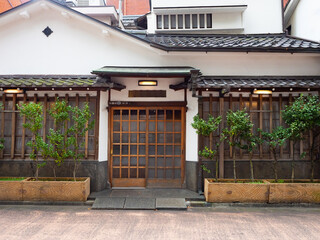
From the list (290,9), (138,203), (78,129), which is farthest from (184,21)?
(138,203)

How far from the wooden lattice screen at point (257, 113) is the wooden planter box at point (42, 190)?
4605 millimetres

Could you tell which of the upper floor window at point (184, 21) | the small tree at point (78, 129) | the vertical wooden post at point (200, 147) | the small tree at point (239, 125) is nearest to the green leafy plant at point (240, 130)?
the small tree at point (239, 125)

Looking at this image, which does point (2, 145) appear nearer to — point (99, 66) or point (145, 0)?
point (99, 66)

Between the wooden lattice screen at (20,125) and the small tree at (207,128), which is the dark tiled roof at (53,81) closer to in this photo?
the wooden lattice screen at (20,125)

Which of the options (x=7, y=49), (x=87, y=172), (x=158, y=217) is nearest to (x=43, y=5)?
(x=7, y=49)

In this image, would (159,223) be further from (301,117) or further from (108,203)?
(301,117)

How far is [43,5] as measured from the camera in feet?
29.4

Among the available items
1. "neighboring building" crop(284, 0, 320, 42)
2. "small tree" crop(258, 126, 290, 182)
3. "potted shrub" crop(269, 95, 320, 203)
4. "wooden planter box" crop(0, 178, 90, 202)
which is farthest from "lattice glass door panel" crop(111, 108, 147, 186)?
"neighboring building" crop(284, 0, 320, 42)

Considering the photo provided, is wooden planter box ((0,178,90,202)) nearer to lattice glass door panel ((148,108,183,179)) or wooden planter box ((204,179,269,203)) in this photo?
lattice glass door panel ((148,108,183,179))

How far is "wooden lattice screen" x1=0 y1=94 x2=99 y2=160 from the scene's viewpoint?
28.8ft

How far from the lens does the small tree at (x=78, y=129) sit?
25.6 ft

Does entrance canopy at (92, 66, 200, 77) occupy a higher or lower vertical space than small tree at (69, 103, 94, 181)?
higher

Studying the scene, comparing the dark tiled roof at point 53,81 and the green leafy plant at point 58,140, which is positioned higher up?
the dark tiled roof at point 53,81

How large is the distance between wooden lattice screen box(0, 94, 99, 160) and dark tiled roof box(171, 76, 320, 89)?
351cm
